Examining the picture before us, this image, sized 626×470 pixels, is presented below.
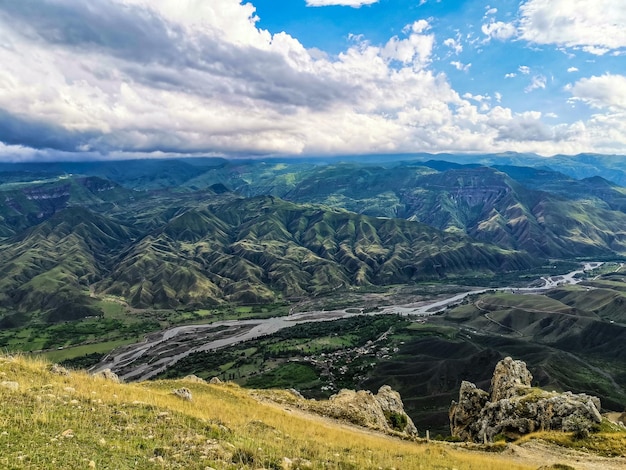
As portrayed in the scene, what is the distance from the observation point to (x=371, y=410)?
49469 millimetres

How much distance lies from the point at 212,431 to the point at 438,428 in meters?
119

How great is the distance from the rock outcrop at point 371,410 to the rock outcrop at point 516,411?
30.9 ft

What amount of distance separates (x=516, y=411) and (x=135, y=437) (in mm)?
44690

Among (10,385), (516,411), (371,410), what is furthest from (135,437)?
(516,411)

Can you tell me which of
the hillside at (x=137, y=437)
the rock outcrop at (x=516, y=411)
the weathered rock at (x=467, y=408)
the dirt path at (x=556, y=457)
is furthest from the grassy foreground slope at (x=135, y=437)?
the weathered rock at (x=467, y=408)

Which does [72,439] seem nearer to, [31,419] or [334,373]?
[31,419]

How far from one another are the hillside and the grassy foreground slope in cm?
4

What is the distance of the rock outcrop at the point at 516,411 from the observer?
41097mm

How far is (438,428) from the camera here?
12050 cm

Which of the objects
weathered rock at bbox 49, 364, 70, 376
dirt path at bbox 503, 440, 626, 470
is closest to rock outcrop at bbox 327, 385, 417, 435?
dirt path at bbox 503, 440, 626, 470

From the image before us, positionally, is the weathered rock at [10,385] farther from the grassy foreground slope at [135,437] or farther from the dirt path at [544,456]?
the dirt path at [544,456]

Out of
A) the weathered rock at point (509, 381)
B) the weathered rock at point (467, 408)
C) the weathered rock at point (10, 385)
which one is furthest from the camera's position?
the weathered rock at point (467, 408)

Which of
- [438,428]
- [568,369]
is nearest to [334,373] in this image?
[438,428]

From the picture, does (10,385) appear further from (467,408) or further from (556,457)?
(467,408)
